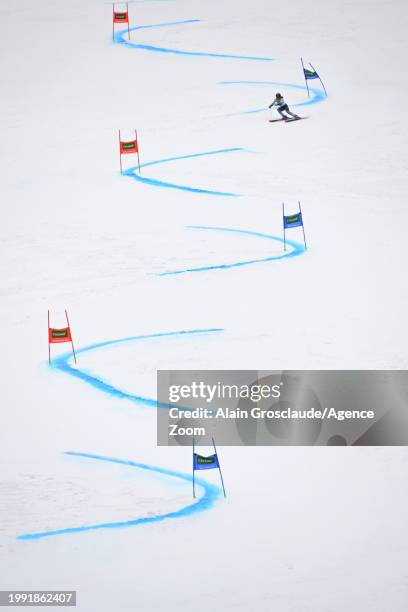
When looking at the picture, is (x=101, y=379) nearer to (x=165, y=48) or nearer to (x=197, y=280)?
(x=197, y=280)

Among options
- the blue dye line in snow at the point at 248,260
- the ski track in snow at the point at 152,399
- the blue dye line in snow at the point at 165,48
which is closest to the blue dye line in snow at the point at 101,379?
the ski track in snow at the point at 152,399

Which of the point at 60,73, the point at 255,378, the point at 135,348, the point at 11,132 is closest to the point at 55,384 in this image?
the point at 135,348

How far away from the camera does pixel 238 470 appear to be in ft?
48.1

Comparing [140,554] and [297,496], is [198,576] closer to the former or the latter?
[140,554]

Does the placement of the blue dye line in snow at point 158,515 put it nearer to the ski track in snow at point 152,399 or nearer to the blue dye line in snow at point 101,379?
the ski track in snow at point 152,399

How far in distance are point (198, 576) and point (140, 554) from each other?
0.69 m

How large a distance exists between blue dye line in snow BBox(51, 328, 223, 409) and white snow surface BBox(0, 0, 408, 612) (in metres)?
0.11

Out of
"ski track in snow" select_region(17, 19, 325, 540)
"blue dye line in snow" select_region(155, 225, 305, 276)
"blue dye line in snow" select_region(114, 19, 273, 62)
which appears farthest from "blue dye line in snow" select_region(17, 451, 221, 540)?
"blue dye line in snow" select_region(114, 19, 273, 62)

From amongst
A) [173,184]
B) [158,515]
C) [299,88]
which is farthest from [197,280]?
[299,88]

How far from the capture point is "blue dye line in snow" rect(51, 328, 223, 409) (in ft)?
51.5

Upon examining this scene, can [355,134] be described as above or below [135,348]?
above

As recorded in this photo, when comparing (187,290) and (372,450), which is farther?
(187,290)

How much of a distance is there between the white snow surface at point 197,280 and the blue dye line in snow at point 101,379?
108 millimetres

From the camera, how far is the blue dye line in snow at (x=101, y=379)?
1570 centimetres
